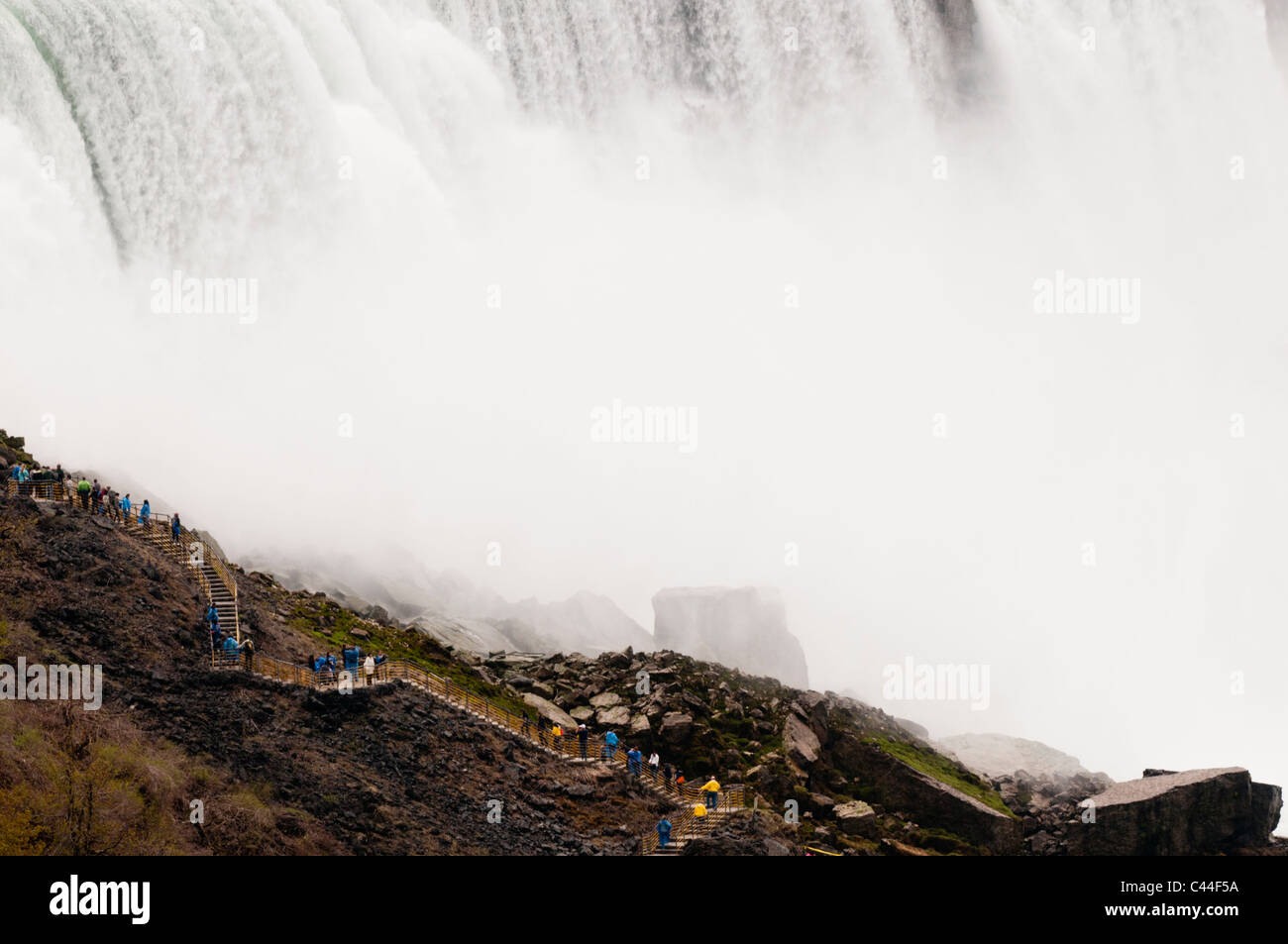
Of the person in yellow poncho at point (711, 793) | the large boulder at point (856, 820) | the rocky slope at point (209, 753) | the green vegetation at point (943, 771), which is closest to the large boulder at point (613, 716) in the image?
the person in yellow poncho at point (711, 793)

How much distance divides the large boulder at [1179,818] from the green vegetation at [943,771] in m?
3.19

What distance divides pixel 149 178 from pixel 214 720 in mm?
49267

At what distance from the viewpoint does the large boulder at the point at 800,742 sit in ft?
156

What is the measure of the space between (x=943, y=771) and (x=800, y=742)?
938 centimetres

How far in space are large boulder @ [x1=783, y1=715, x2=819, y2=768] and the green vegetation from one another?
2841mm

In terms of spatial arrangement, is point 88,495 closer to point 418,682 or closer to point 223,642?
point 223,642

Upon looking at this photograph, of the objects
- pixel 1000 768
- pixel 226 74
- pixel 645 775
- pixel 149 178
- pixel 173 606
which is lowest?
pixel 1000 768

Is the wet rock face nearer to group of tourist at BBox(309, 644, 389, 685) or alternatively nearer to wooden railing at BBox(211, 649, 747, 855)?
wooden railing at BBox(211, 649, 747, 855)

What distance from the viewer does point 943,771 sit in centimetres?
5453

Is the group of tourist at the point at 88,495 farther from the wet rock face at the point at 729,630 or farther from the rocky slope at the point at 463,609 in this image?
the wet rock face at the point at 729,630
